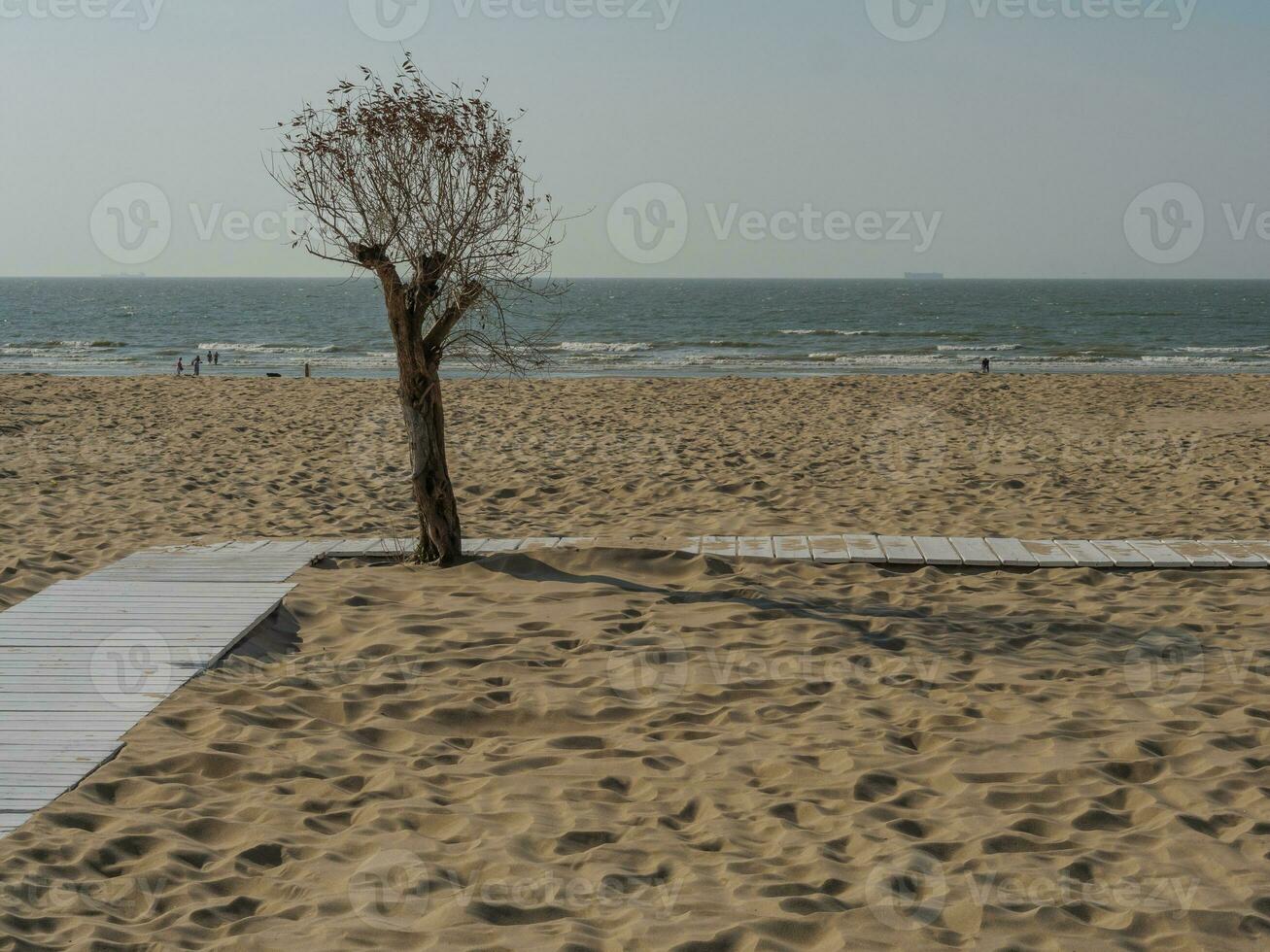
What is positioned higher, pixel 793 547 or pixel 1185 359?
pixel 1185 359

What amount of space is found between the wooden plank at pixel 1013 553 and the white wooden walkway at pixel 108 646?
441cm

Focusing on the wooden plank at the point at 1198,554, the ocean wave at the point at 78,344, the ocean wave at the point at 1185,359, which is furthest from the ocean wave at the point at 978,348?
the wooden plank at the point at 1198,554

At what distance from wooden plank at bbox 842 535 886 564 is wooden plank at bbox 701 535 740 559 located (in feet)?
2.45

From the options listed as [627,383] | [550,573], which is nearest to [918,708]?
[550,573]

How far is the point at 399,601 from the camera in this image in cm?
650

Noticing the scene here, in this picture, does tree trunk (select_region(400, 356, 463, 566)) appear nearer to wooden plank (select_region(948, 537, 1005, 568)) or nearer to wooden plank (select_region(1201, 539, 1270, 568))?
wooden plank (select_region(948, 537, 1005, 568))

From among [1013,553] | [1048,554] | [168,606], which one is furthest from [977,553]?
[168,606]

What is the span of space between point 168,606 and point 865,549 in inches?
167

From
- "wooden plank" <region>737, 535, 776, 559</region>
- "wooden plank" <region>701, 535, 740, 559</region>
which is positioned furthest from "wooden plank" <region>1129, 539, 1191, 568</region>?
"wooden plank" <region>701, 535, 740, 559</region>

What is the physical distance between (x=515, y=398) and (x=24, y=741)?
15192mm

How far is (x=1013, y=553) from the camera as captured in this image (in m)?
7.34

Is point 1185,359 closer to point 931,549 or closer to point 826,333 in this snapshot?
point 826,333

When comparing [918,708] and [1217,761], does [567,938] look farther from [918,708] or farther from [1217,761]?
[1217,761]

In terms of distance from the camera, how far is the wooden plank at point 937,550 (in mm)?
7184
